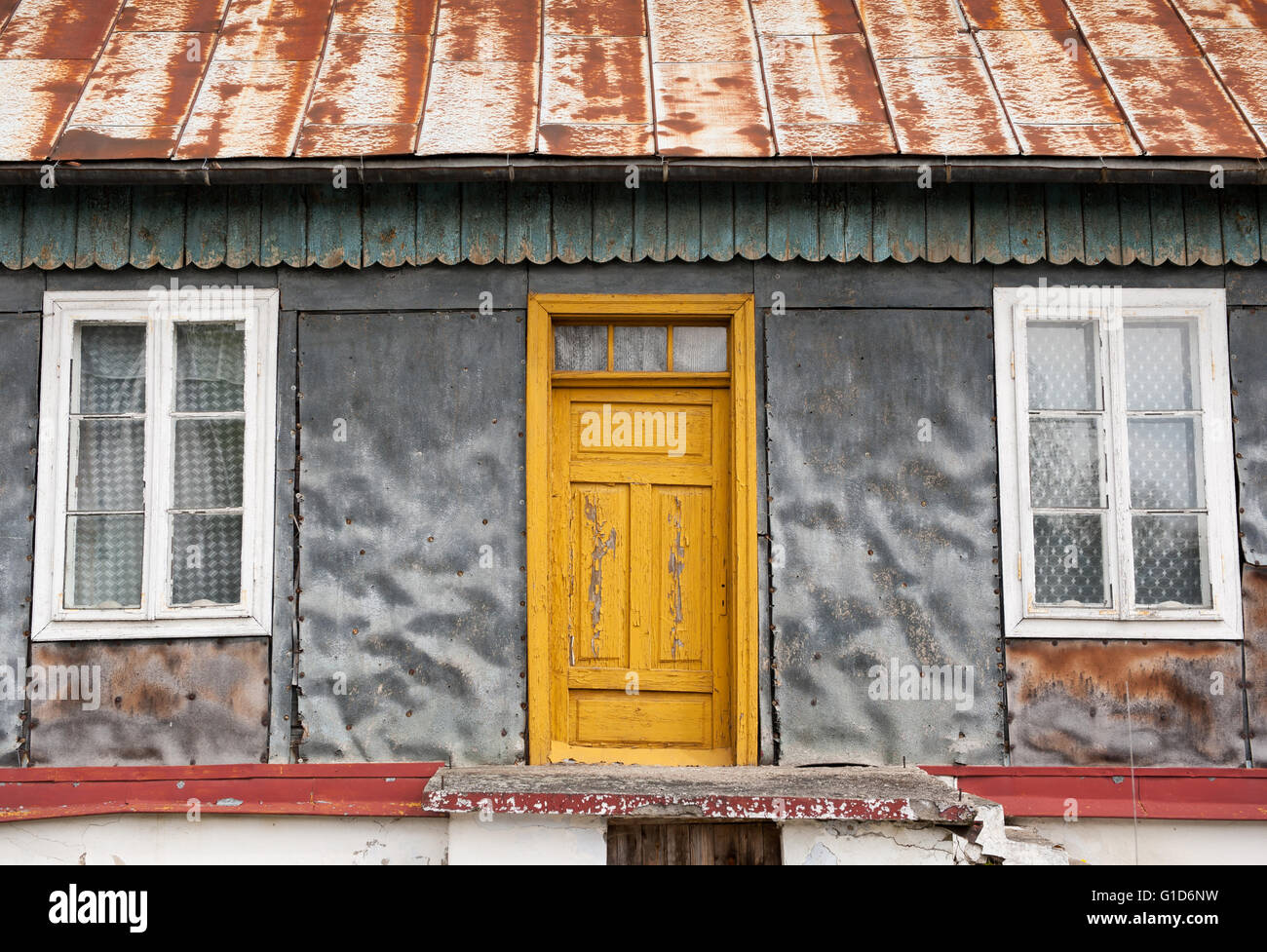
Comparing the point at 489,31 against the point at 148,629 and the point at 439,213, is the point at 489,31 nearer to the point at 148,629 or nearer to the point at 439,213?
the point at 439,213

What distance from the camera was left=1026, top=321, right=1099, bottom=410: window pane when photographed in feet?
19.1

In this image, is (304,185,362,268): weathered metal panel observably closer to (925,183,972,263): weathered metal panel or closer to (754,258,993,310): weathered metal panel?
(754,258,993,310): weathered metal panel

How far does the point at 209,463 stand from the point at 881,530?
11.8 feet

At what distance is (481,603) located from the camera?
18.7 ft

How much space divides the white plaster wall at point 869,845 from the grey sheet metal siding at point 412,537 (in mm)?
1563

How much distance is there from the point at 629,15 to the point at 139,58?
2.89 meters

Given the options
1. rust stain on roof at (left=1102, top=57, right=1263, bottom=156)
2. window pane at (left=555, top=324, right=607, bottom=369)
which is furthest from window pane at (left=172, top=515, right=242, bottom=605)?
rust stain on roof at (left=1102, top=57, right=1263, bottom=156)

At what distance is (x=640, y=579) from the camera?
5871 mm

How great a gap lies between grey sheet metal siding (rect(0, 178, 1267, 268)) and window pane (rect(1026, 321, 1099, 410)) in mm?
404

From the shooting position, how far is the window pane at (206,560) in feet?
18.9

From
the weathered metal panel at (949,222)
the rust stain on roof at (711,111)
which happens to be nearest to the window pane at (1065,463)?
the weathered metal panel at (949,222)

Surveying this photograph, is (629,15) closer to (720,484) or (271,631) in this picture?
(720,484)

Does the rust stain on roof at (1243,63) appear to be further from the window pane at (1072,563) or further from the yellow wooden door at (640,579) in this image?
the yellow wooden door at (640,579)

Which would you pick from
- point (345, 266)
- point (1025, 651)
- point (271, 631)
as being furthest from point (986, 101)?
point (271, 631)
